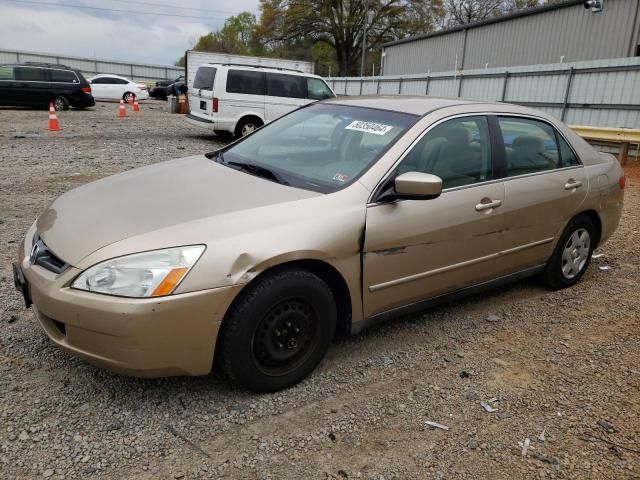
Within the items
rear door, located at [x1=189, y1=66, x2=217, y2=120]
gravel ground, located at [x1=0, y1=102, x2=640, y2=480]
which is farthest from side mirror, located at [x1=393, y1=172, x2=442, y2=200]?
rear door, located at [x1=189, y1=66, x2=217, y2=120]

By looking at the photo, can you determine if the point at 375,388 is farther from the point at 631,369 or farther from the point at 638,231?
the point at 638,231

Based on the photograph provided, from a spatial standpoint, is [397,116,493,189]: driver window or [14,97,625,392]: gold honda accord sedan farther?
[397,116,493,189]: driver window

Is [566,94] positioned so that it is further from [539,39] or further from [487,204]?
[487,204]

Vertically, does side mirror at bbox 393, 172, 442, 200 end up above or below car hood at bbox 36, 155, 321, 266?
above

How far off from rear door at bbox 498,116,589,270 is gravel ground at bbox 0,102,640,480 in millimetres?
554

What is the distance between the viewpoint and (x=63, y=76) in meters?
19.1

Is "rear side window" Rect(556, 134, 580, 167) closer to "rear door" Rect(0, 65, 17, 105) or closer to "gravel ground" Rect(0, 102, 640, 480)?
"gravel ground" Rect(0, 102, 640, 480)

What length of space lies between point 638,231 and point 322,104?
4.58 meters

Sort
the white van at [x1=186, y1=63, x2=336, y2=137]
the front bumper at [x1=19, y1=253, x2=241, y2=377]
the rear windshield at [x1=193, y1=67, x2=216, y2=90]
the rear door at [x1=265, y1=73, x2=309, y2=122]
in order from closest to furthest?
the front bumper at [x1=19, y1=253, x2=241, y2=377] < the white van at [x1=186, y1=63, x2=336, y2=137] < the rear windshield at [x1=193, y1=67, x2=216, y2=90] < the rear door at [x1=265, y1=73, x2=309, y2=122]

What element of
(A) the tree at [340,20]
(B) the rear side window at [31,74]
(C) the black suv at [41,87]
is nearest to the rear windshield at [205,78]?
(C) the black suv at [41,87]

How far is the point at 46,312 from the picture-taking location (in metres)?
2.52

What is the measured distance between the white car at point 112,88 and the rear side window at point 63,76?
283 inches

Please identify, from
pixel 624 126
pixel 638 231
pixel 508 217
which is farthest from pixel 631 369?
pixel 624 126

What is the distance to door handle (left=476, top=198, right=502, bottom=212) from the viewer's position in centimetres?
346
